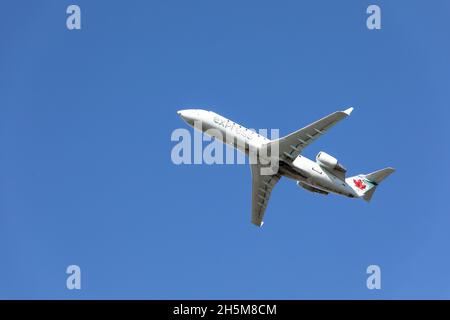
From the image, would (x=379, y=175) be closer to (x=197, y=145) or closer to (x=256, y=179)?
(x=256, y=179)

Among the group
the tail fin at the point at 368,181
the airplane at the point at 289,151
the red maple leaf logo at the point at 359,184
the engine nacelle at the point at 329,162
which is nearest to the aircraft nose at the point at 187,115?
the airplane at the point at 289,151

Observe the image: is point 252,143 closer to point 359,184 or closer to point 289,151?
point 289,151

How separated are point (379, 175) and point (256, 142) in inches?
409

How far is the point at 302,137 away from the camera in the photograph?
4881 centimetres

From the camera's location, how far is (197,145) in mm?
50750

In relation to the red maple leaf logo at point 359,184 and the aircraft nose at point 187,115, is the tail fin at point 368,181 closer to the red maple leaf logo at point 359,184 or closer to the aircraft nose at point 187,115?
the red maple leaf logo at point 359,184

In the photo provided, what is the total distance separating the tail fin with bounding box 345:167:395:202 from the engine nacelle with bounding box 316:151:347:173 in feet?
7.54

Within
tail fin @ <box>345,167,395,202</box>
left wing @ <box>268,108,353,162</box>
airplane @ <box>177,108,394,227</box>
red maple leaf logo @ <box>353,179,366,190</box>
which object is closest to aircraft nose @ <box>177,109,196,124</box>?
airplane @ <box>177,108,394,227</box>

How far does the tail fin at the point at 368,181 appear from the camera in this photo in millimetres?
52125

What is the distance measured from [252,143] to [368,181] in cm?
1010
